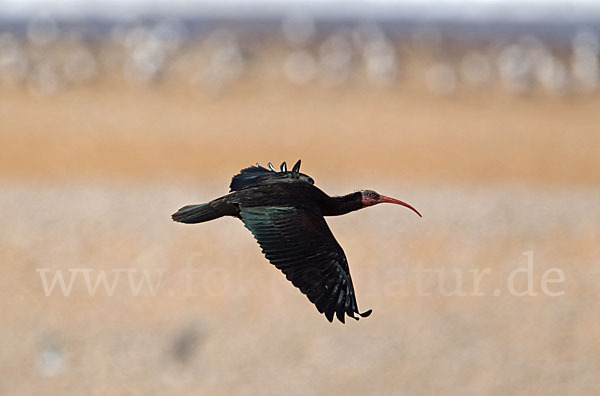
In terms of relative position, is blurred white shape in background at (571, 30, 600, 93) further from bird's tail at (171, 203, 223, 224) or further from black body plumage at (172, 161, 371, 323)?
bird's tail at (171, 203, 223, 224)

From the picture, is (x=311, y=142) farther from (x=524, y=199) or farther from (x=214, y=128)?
(x=524, y=199)

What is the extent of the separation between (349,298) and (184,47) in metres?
31.9

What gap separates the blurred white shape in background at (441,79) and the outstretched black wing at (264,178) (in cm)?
2683

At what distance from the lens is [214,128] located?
33.3 meters

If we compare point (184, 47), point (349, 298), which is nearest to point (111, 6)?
point (184, 47)

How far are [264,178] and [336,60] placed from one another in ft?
95.3

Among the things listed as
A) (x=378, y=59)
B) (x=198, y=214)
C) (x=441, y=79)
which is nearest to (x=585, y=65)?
(x=441, y=79)

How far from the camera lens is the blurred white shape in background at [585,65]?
129 ft

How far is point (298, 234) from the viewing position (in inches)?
388

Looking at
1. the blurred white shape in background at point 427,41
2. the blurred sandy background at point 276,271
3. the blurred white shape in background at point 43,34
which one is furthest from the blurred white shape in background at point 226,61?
the blurred white shape in background at point 427,41

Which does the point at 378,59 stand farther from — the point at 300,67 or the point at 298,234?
the point at 298,234

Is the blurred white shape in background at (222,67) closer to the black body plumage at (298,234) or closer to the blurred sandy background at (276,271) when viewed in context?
the blurred sandy background at (276,271)

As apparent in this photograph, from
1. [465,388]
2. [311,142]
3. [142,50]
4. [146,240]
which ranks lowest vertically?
[465,388]

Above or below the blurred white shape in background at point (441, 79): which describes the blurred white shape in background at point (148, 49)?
above
